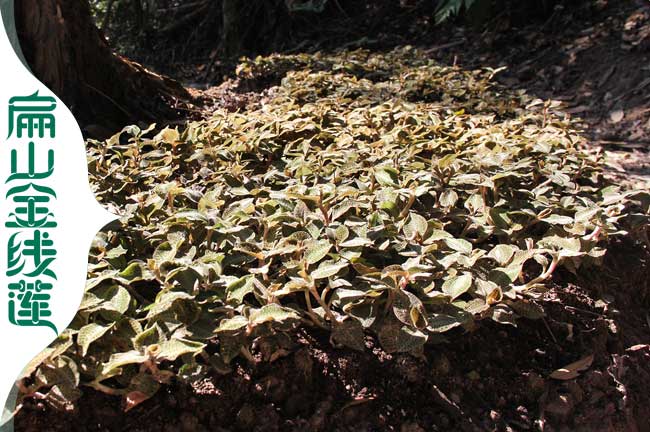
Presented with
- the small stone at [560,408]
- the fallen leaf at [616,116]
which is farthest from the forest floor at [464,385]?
the fallen leaf at [616,116]

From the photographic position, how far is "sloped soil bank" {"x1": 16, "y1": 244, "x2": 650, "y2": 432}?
166 cm

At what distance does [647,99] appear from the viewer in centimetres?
420

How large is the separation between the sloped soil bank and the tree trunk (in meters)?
1.83

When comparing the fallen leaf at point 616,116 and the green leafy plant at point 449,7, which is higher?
the green leafy plant at point 449,7

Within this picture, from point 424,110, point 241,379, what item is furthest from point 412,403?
point 424,110

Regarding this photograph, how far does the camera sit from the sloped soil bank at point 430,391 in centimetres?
166

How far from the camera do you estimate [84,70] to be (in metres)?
3.21

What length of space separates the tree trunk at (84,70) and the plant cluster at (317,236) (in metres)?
0.50

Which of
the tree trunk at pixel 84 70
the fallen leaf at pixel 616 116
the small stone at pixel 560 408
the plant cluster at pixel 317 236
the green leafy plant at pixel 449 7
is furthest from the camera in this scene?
the green leafy plant at pixel 449 7

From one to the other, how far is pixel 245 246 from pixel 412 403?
24.0 inches

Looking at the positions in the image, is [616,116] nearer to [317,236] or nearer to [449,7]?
[449,7]

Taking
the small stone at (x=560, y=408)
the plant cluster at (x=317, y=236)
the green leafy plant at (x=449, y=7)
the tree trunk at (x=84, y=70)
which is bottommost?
the small stone at (x=560, y=408)

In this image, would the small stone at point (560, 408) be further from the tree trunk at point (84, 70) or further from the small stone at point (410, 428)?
the tree trunk at point (84, 70)

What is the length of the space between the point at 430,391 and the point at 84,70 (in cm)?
223
